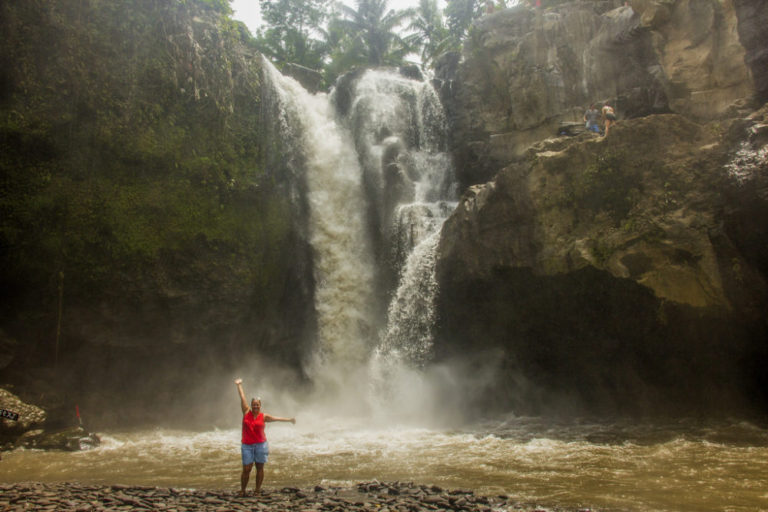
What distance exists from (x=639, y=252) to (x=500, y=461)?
596cm

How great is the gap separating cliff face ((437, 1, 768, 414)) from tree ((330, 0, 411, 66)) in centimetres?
2037

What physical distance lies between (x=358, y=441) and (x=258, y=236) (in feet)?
29.3

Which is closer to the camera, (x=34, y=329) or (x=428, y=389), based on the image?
(x=34, y=329)

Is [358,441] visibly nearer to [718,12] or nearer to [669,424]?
[669,424]

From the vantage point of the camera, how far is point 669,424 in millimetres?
11531

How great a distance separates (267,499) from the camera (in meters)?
6.93

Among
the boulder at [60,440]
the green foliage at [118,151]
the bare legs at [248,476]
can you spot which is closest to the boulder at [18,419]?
the boulder at [60,440]

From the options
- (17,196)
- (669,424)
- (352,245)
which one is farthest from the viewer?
(352,245)

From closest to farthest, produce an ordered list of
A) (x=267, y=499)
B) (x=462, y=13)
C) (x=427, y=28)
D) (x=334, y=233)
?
(x=267, y=499)
(x=334, y=233)
(x=462, y=13)
(x=427, y=28)

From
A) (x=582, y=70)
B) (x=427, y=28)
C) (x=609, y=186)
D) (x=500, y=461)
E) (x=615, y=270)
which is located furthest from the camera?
(x=427, y=28)

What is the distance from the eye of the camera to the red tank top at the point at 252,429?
7.06 m

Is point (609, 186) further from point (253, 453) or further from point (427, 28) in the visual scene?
point (427, 28)

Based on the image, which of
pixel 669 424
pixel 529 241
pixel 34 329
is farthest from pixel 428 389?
pixel 34 329

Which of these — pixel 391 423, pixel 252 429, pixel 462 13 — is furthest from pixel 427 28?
pixel 252 429
